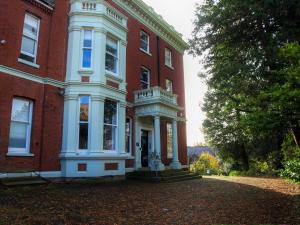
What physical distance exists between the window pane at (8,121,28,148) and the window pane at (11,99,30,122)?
267mm

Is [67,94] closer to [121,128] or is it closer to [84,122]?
[84,122]

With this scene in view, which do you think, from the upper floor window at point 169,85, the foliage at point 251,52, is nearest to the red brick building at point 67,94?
the foliage at point 251,52

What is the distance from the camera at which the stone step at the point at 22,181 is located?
1125 centimetres

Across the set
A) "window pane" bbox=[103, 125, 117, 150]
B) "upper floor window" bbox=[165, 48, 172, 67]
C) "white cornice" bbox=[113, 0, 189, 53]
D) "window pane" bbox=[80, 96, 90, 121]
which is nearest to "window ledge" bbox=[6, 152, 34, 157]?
"window pane" bbox=[80, 96, 90, 121]

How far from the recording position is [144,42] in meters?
22.2

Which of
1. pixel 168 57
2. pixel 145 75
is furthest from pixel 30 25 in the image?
→ pixel 168 57

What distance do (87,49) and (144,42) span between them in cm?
743

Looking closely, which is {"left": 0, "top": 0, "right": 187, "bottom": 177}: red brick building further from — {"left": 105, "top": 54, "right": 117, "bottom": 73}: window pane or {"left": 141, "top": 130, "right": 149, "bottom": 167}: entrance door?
{"left": 141, "top": 130, "right": 149, "bottom": 167}: entrance door

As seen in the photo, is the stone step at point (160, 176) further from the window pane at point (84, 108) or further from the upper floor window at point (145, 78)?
the upper floor window at point (145, 78)

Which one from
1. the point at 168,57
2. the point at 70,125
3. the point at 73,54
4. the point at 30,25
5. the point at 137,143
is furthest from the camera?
the point at 168,57

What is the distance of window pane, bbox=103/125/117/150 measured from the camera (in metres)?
15.7

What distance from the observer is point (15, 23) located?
13.2 meters

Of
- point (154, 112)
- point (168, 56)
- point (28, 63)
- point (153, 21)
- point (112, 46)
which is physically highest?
point (153, 21)

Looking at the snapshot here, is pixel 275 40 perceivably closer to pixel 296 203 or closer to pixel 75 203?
pixel 296 203
